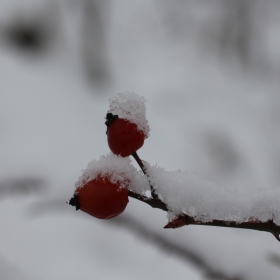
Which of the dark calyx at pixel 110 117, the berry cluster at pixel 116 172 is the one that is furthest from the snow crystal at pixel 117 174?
the dark calyx at pixel 110 117

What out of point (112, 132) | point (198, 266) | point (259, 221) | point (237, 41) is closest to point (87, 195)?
point (112, 132)

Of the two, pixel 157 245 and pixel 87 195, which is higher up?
pixel 87 195

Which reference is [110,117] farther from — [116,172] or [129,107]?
[116,172]

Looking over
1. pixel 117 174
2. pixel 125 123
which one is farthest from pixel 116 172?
pixel 125 123

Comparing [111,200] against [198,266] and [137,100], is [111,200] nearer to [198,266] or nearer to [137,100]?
[137,100]

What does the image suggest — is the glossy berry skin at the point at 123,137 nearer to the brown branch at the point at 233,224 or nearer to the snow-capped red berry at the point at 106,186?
the snow-capped red berry at the point at 106,186

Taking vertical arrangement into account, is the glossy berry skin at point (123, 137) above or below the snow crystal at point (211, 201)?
above

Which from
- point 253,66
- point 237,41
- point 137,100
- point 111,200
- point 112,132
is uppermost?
point 237,41
